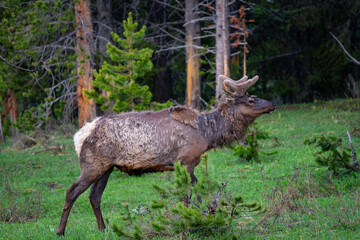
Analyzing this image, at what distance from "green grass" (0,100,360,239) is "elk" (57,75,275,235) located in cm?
82

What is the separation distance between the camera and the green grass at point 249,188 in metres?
7.17

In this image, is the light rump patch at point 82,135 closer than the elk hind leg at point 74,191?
No

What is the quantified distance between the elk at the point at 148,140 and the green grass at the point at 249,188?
2.67 feet

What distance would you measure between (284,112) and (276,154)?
8.79m

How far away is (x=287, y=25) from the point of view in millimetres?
25516

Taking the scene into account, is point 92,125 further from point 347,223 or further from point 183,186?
point 347,223

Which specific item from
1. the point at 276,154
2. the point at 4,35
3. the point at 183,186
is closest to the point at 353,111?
the point at 276,154

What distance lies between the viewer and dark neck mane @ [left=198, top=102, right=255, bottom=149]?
8.81m

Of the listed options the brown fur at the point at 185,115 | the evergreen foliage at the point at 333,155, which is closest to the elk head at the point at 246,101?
the brown fur at the point at 185,115

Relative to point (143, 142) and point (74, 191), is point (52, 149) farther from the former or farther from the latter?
point (143, 142)

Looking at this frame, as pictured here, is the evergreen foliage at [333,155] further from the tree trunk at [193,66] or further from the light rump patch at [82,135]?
the tree trunk at [193,66]

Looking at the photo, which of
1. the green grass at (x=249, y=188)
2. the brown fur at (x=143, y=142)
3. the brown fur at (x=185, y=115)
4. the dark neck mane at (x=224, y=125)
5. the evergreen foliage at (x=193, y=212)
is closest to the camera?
the evergreen foliage at (x=193, y=212)

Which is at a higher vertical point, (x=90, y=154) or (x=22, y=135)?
(x=90, y=154)

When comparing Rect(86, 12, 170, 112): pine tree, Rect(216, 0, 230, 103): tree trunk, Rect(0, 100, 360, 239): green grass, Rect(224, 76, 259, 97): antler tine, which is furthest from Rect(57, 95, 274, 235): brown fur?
Rect(216, 0, 230, 103): tree trunk
